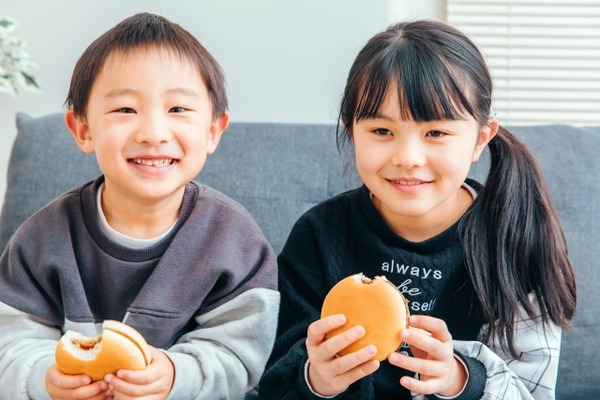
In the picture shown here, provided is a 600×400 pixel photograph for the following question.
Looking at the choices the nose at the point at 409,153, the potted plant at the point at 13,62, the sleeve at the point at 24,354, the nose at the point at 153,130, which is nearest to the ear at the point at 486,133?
the nose at the point at 409,153

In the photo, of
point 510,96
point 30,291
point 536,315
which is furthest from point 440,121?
point 510,96

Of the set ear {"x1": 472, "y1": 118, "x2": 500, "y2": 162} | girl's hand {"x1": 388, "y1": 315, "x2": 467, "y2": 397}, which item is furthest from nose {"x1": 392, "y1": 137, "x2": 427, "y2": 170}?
girl's hand {"x1": 388, "y1": 315, "x2": 467, "y2": 397}

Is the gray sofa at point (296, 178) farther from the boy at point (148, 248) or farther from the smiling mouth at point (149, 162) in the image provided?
the smiling mouth at point (149, 162)

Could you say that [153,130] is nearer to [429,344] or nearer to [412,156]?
[412,156]

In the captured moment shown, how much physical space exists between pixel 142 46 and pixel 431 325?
67cm

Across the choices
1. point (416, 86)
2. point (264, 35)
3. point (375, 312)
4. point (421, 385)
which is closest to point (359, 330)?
point (375, 312)

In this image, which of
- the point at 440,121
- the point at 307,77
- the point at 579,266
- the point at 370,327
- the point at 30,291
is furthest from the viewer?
the point at 307,77

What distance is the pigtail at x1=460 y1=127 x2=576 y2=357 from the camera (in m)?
1.56

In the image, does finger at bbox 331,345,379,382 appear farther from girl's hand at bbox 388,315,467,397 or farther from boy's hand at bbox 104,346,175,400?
boy's hand at bbox 104,346,175,400

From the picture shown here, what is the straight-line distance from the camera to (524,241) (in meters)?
1.58

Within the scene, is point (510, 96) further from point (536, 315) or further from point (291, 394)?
point (291, 394)

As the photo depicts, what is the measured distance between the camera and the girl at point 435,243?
1436 mm

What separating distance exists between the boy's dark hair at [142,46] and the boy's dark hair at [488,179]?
0.24 metres

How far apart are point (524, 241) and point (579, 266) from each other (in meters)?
0.34
